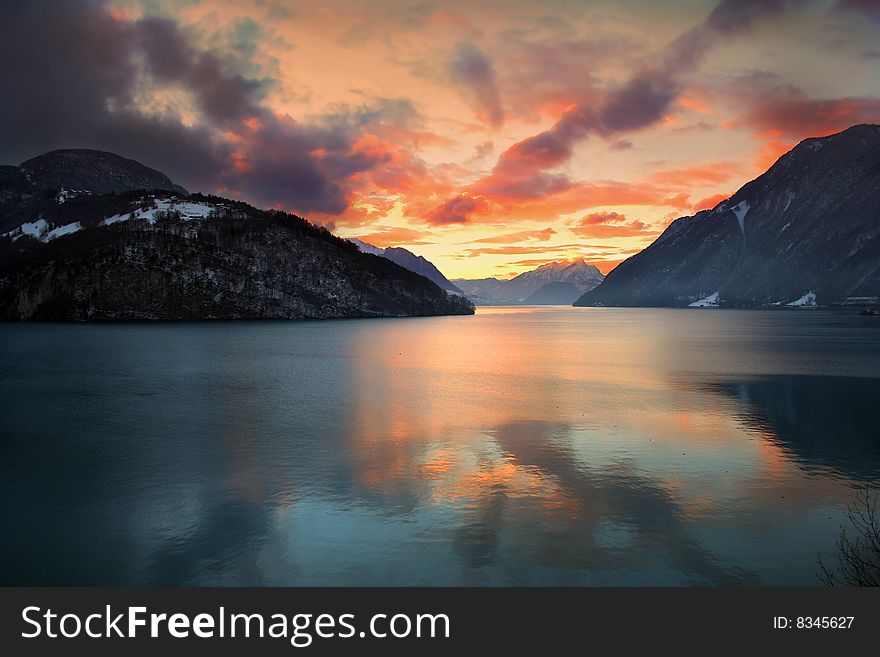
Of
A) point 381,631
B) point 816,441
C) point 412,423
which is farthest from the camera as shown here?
point 412,423

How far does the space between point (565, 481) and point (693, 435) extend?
1461cm

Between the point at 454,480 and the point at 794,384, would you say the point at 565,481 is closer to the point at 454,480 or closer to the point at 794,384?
the point at 454,480

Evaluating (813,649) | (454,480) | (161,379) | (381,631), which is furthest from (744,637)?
→ (161,379)

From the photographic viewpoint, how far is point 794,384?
184 ft

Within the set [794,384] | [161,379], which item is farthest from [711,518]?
[161,379]

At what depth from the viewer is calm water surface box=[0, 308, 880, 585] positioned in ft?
56.4

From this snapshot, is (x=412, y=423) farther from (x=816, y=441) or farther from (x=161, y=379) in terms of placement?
(x=161, y=379)

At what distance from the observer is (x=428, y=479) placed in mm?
25891

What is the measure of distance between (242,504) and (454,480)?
995 centimetres

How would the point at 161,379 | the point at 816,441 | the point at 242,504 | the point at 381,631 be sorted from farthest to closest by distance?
the point at 161,379 < the point at 816,441 < the point at 242,504 < the point at 381,631

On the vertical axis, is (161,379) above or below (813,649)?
above

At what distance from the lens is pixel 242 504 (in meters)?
22.3

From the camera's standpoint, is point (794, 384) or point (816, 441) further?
point (794, 384)

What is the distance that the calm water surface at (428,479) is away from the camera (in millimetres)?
17188
